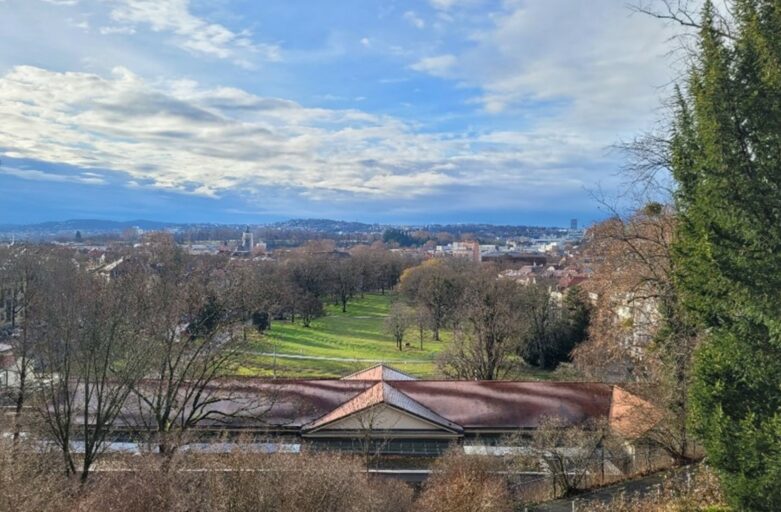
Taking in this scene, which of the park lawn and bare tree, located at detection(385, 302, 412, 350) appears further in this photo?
bare tree, located at detection(385, 302, 412, 350)

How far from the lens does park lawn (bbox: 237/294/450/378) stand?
37969 millimetres

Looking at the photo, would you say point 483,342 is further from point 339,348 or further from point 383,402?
point 339,348

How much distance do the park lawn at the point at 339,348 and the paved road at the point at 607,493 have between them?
19520 millimetres

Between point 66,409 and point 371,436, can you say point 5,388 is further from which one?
point 371,436

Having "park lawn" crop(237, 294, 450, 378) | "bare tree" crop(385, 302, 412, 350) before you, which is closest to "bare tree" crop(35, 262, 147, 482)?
"park lawn" crop(237, 294, 450, 378)

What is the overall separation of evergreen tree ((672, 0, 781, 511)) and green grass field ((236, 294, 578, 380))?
23.7 meters

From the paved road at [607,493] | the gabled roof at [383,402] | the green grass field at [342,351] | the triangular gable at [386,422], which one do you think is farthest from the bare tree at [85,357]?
the paved road at [607,493]

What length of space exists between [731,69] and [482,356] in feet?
85.8

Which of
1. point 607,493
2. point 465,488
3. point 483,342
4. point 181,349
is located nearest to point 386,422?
point 465,488

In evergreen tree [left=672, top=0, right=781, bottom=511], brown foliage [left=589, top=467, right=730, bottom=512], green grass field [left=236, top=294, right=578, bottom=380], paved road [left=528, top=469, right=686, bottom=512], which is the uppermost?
evergreen tree [left=672, top=0, right=781, bottom=511]

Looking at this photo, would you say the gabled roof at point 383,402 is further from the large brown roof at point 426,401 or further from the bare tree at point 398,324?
the bare tree at point 398,324

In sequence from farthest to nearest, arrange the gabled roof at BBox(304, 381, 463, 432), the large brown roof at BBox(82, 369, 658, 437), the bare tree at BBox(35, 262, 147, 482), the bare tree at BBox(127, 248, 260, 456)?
the large brown roof at BBox(82, 369, 658, 437) < the gabled roof at BBox(304, 381, 463, 432) < the bare tree at BBox(127, 248, 260, 456) < the bare tree at BBox(35, 262, 147, 482)

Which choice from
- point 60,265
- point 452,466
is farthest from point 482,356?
point 60,265

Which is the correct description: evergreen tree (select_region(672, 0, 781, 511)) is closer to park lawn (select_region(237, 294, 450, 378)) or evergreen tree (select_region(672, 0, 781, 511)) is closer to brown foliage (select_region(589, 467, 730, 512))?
brown foliage (select_region(589, 467, 730, 512))
